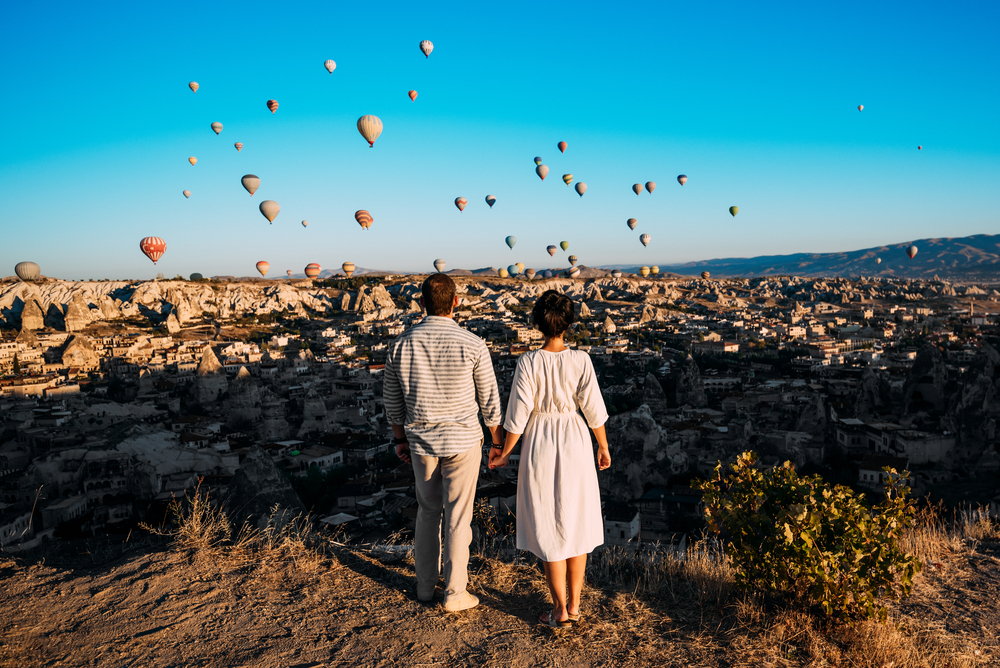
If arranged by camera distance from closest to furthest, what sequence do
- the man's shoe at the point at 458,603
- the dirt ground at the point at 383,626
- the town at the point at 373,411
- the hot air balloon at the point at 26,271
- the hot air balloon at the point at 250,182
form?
the dirt ground at the point at 383,626 → the man's shoe at the point at 458,603 → the town at the point at 373,411 → the hot air balloon at the point at 250,182 → the hot air balloon at the point at 26,271

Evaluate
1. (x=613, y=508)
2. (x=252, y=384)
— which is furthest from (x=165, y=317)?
(x=613, y=508)

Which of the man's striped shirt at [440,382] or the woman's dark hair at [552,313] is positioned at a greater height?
the woman's dark hair at [552,313]

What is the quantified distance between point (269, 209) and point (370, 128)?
9450mm

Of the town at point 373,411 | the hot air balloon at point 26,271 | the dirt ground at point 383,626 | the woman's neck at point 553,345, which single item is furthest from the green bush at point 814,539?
the hot air balloon at point 26,271

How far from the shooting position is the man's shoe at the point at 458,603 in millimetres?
2719

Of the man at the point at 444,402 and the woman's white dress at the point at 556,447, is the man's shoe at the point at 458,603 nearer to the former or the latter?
the man at the point at 444,402

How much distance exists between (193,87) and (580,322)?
41.4 meters

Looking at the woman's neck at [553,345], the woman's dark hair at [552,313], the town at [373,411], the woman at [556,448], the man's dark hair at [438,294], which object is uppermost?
the man's dark hair at [438,294]

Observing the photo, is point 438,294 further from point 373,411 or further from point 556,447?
point 373,411

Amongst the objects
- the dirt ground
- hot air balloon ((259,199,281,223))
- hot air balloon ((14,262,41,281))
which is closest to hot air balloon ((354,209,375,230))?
hot air balloon ((259,199,281,223))

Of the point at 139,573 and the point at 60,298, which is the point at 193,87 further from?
the point at 60,298

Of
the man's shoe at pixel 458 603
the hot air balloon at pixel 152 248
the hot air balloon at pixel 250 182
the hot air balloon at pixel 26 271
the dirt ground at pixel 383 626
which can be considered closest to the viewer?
the dirt ground at pixel 383 626

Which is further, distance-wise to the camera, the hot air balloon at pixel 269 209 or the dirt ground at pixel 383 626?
the hot air balloon at pixel 269 209

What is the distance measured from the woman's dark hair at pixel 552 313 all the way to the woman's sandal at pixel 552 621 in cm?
126
